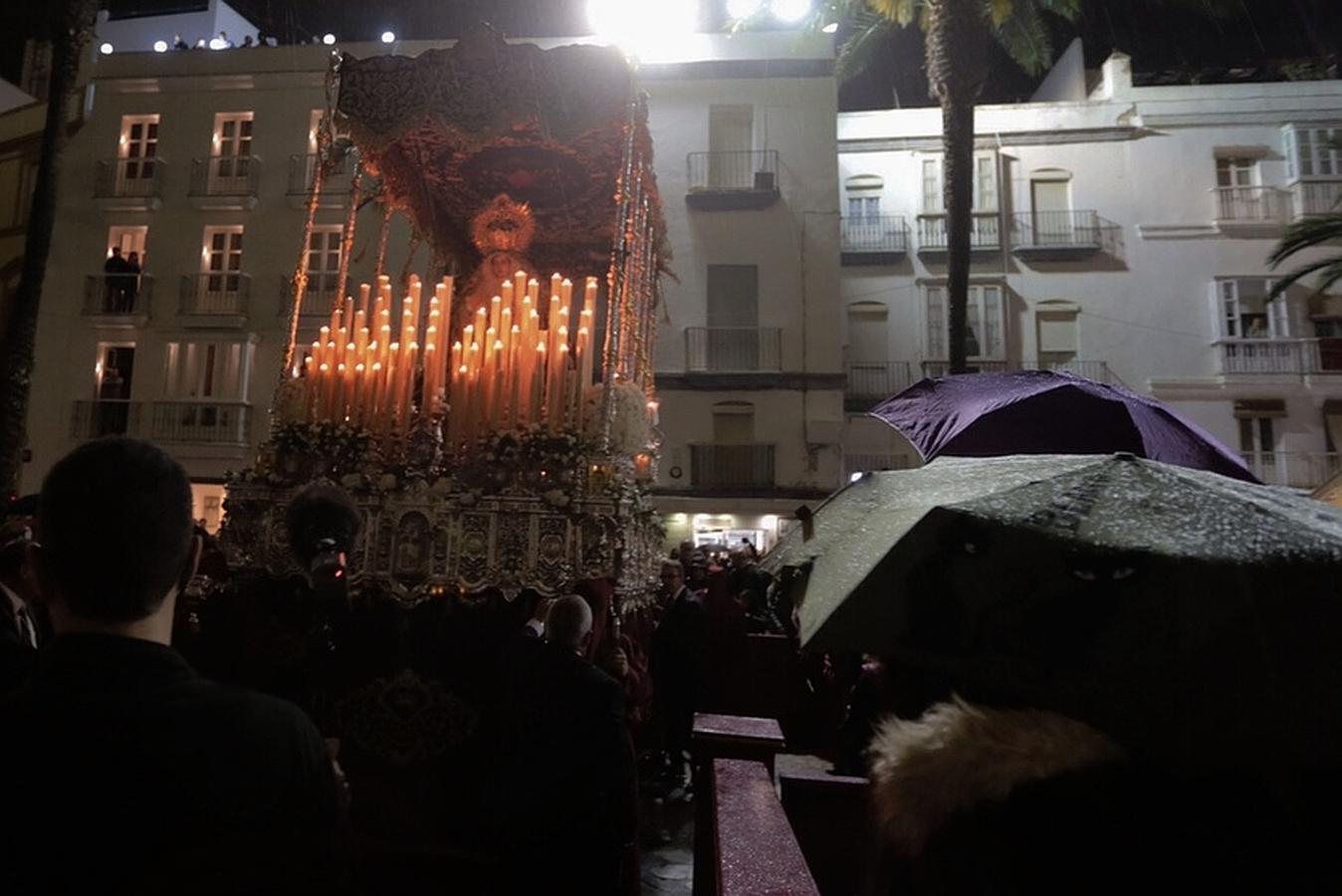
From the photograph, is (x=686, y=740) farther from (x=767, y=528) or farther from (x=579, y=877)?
(x=767, y=528)

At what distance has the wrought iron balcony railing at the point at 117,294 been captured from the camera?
21.4 metres

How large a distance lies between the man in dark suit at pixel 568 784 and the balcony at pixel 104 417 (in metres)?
21.8

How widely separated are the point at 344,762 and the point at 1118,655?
4.26m

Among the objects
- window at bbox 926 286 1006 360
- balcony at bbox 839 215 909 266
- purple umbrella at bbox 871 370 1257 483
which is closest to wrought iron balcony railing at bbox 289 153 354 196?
balcony at bbox 839 215 909 266

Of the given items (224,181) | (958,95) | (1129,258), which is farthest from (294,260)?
(1129,258)

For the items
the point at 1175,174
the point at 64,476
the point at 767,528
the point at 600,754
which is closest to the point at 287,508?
the point at 600,754

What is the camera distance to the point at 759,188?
21.3m

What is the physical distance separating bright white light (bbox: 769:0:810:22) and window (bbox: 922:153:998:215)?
646 centimetres

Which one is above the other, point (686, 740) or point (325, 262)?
point (325, 262)

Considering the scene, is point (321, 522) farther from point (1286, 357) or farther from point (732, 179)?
point (1286, 357)

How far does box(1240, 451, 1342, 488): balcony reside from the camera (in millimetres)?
21125

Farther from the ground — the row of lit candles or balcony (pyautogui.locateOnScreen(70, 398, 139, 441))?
balcony (pyautogui.locateOnScreen(70, 398, 139, 441))

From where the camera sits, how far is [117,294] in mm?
21484

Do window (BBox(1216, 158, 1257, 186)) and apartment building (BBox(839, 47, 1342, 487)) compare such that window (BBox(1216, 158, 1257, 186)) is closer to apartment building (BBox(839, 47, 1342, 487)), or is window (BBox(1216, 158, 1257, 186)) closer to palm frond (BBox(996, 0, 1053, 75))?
apartment building (BBox(839, 47, 1342, 487))
